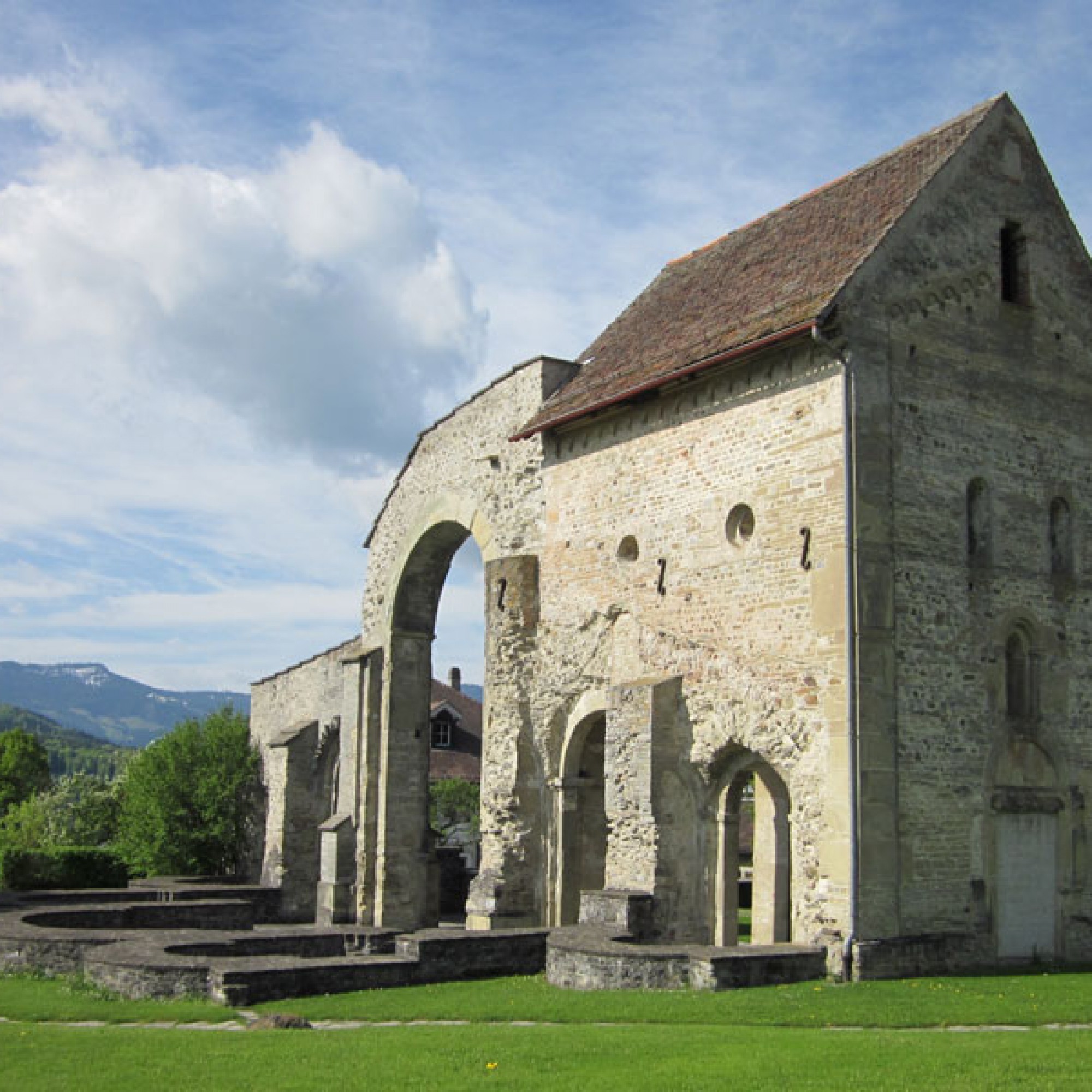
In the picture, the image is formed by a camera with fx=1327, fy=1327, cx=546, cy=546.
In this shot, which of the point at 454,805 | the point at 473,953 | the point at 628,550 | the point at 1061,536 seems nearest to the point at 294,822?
the point at 454,805

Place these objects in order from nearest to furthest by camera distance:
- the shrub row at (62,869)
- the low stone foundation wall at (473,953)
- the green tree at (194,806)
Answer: the low stone foundation wall at (473,953) → the shrub row at (62,869) → the green tree at (194,806)

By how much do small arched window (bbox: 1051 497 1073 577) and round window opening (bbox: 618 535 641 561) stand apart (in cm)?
607

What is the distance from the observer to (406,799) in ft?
89.7

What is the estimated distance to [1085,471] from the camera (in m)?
19.7

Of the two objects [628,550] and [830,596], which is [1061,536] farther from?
[628,550]

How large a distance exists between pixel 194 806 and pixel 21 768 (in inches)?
1220

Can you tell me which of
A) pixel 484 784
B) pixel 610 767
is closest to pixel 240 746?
pixel 484 784

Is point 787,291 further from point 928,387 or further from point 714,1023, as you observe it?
point 714,1023

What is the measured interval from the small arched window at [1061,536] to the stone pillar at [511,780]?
27.2ft

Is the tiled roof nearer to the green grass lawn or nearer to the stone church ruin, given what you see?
the stone church ruin

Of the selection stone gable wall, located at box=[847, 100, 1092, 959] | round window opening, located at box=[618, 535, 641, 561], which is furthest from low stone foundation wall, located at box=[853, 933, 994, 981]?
round window opening, located at box=[618, 535, 641, 561]

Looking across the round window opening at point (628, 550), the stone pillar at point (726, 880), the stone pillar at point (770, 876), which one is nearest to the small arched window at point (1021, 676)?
the stone pillar at point (726, 880)

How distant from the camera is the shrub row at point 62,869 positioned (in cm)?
3328

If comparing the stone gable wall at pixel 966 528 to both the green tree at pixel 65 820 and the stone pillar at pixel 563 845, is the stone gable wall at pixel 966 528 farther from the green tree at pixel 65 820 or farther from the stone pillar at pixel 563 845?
the green tree at pixel 65 820
